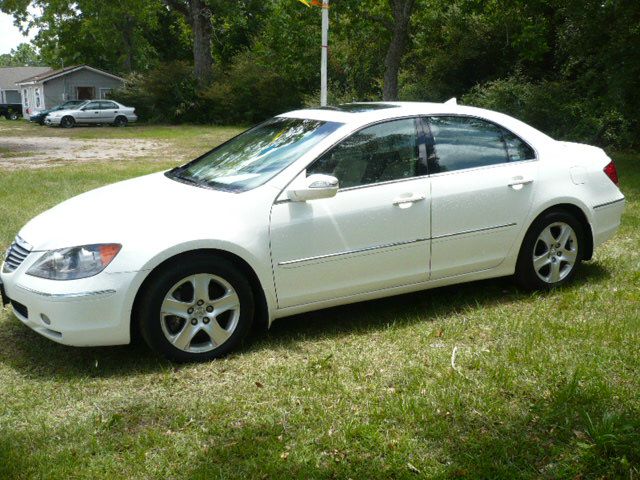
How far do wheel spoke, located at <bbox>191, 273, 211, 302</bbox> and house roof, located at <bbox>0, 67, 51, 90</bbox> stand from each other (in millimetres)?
73976

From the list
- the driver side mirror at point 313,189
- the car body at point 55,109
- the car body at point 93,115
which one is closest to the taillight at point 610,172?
the driver side mirror at point 313,189

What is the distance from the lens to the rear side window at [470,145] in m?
5.35

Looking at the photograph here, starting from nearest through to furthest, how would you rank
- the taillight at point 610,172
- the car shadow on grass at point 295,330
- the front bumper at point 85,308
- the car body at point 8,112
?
the front bumper at point 85,308
the car shadow on grass at point 295,330
the taillight at point 610,172
the car body at point 8,112

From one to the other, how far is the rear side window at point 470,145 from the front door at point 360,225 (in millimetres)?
165

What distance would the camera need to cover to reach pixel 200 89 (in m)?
39.3

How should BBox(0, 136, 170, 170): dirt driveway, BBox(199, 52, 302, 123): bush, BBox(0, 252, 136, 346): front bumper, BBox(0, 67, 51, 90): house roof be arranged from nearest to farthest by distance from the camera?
1. BBox(0, 252, 136, 346): front bumper
2. BBox(0, 136, 170, 170): dirt driveway
3. BBox(199, 52, 302, 123): bush
4. BBox(0, 67, 51, 90): house roof

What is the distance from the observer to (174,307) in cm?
446

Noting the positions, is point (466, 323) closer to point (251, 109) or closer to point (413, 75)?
point (413, 75)

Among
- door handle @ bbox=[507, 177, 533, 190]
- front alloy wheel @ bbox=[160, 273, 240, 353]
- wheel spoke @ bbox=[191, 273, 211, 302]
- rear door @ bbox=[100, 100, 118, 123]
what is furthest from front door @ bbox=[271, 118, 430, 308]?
rear door @ bbox=[100, 100, 118, 123]

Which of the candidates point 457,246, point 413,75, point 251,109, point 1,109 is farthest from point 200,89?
point 457,246

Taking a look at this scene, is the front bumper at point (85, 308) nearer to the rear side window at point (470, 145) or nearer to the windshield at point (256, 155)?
the windshield at point (256, 155)

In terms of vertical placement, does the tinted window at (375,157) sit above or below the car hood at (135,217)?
above

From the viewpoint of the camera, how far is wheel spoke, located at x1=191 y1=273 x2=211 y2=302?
4.49m

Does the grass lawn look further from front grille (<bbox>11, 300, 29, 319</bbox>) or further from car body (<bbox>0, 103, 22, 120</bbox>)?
car body (<bbox>0, 103, 22, 120</bbox>)
